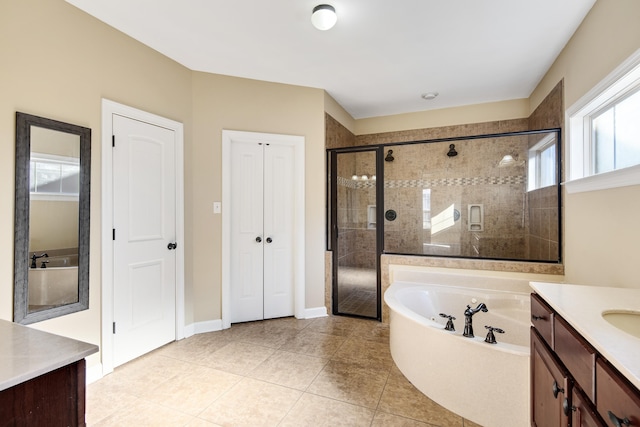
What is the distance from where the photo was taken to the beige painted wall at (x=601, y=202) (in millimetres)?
1605

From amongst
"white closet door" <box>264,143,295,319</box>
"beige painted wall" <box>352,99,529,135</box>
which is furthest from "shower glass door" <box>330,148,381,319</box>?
"beige painted wall" <box>352,99,529,135</box>

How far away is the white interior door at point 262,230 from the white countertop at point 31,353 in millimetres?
2258

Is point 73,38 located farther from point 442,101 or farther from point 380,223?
point 442,101

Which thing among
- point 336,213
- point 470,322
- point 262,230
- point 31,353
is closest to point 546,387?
point 470,322

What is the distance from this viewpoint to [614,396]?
789 mm

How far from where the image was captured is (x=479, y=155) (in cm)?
374

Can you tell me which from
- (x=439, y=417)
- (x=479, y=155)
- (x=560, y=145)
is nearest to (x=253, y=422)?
(x=439, y=417)

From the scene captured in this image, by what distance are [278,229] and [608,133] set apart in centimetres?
287

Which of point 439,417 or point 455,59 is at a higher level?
point 455,59

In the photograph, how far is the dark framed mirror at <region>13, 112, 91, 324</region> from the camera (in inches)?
69.9

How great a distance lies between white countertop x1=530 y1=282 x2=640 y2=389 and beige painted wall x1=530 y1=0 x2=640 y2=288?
417 mm

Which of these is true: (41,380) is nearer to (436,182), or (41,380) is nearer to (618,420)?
(618,420)

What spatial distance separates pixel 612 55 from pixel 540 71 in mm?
1409

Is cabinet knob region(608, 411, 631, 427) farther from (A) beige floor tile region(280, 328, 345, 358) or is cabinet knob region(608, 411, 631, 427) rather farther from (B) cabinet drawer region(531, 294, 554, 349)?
(A) beige floor tile region(280, 328, 345, 358)
